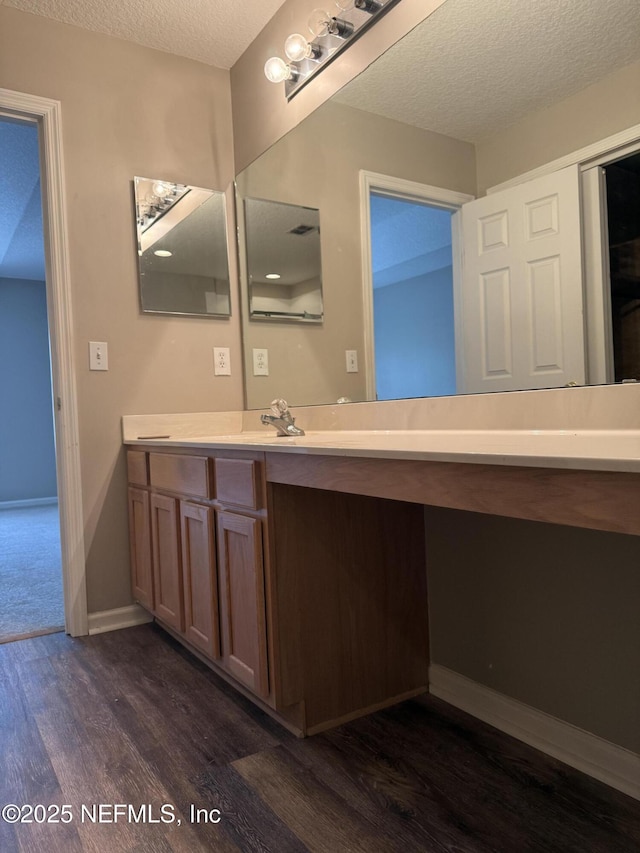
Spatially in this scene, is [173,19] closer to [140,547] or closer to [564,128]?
[564,128]

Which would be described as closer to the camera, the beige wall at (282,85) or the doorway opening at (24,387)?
the beige wall at (282,85)

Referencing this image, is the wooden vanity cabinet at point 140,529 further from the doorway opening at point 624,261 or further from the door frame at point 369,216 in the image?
the doorway opening at point 624,261

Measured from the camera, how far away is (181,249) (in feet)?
8.52

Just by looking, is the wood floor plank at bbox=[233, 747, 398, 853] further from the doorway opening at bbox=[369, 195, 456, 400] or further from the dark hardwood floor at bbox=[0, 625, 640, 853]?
the doorway opening at bbox=[369, 195, 456, 400]

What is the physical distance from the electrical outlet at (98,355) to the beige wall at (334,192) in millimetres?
640

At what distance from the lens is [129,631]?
2.40 m

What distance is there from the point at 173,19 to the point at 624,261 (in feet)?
6.66

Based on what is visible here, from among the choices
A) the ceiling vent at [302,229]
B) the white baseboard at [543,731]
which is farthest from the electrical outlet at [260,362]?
the white baseboard at [543,731]

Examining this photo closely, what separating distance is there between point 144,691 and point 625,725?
1.32 meters

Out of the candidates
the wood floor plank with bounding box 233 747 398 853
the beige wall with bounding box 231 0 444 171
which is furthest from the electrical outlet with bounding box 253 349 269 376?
the wood floor plank with bounding box 233 747 398 853

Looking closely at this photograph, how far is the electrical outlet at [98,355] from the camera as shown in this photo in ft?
7.84

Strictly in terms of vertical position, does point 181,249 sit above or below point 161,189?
below

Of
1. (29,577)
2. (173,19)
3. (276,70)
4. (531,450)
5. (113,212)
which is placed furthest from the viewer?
(29,577)

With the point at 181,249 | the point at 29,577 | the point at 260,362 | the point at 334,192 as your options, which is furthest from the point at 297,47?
the point at 29,577
